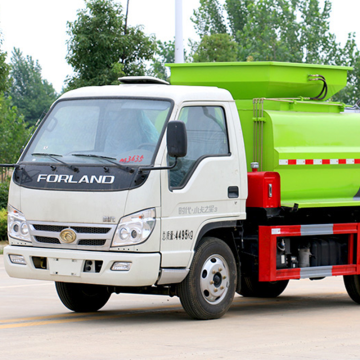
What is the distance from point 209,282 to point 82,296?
1.74 meters

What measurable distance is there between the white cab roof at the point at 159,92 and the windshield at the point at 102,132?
0.09 metres

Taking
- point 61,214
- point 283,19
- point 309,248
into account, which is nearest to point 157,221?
point 61,214

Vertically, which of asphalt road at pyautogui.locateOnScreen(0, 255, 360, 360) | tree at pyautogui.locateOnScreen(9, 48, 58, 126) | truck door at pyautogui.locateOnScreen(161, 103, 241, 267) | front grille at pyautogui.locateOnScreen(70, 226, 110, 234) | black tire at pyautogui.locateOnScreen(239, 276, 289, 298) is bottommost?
asphalt road at pyautogui.locateOnScreen(0, 255, 360, 360)

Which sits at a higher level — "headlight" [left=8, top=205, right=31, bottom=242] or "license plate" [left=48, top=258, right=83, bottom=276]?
"headlight" [left=8, top=205, right=31, bottom=242]

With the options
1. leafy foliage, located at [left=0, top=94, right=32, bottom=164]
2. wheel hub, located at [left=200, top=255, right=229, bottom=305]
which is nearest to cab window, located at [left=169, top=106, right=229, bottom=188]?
wheel hub, located at [left=200, top=255, right=229, bottom=305]

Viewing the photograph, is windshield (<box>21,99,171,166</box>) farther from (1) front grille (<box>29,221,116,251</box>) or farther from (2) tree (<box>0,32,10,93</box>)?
(2) tree (<box>0,32,10,93</box>)

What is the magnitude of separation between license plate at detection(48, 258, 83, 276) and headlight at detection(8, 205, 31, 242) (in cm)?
46

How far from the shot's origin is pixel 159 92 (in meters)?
9.48

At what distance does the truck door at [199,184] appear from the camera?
9.07m

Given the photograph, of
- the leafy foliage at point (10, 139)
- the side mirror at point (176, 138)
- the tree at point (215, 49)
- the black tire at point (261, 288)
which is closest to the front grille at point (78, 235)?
the side mirror at point (176, 138)

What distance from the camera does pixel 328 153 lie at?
1100 cm

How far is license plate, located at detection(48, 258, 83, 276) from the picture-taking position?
892 cm

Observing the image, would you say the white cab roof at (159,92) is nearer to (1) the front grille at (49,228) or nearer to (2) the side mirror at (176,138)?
(2) the side mirror at (176,138)

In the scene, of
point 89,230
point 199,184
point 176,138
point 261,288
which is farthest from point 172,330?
point 261,288
